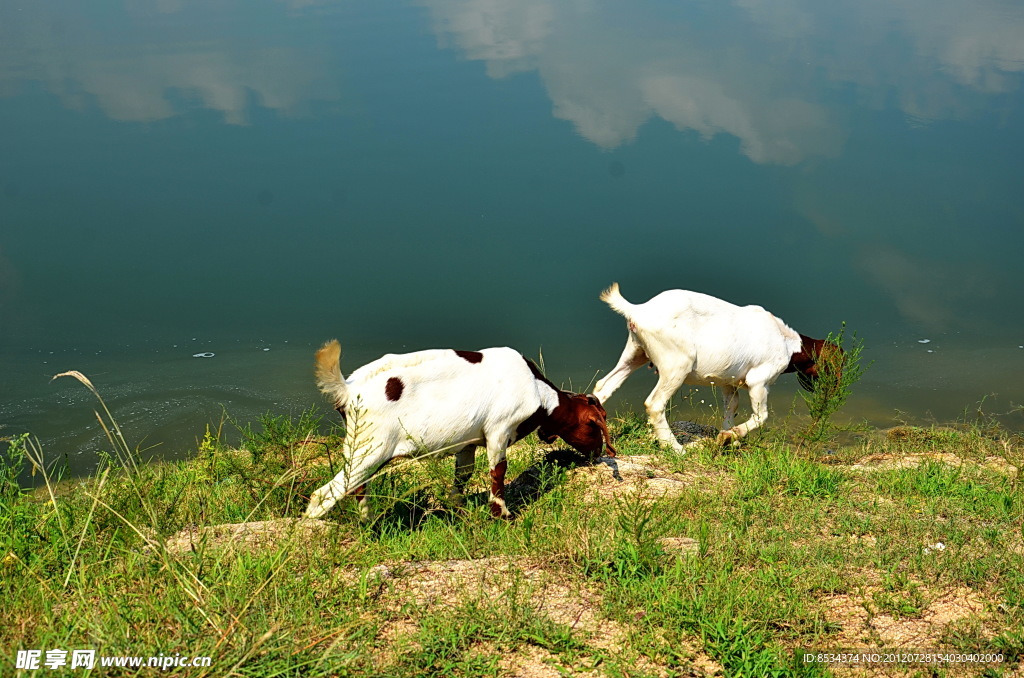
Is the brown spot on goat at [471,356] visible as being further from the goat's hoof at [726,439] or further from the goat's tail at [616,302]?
the goat's hoof at [726,439]

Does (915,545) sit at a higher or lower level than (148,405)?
higher

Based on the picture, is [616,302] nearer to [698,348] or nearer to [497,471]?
[698,348]

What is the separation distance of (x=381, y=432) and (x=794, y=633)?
8.94 ft

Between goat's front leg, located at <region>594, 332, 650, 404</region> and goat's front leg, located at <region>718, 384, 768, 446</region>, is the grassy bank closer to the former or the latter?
goat's front leg, located at <region>718, 384, 768, 446</region>

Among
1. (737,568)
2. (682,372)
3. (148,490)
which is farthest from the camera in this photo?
(682,372)

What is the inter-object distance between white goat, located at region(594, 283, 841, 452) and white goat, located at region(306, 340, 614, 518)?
164 centimetres

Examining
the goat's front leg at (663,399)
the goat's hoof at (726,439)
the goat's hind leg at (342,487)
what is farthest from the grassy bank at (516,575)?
the goat's front leg at (663,399)

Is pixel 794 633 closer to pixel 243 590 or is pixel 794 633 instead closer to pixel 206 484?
pixel 243 590

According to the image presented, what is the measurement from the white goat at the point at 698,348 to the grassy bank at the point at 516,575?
157 cm

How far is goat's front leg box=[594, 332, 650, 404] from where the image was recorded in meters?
8.81

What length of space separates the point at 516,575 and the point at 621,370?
4325 mm

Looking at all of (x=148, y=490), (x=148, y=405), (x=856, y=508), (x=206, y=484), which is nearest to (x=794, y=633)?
(x=856, y=508)

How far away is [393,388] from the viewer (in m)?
5.89

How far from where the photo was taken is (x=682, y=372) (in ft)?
27.3
